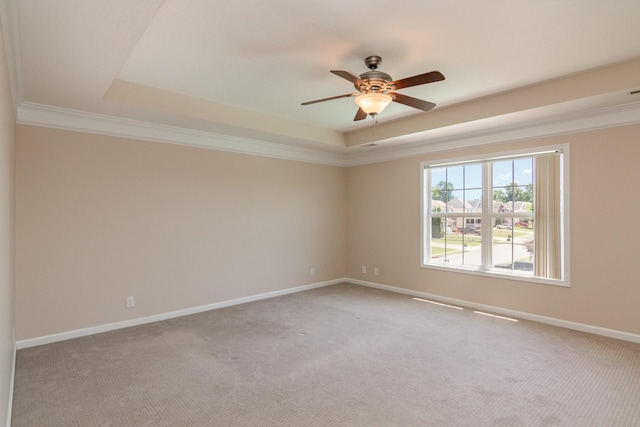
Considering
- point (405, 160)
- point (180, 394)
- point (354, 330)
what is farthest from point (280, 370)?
point (405, 160)

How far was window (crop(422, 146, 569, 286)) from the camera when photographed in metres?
4.12

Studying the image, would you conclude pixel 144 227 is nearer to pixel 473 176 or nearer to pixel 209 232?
pixel 209 232

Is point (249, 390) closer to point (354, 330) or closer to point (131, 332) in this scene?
point (354, 330)

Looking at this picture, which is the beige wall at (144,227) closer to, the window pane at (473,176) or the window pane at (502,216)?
the window pane at (502,216)

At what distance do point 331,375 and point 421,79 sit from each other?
2458mm

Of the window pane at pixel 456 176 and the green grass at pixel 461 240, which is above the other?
the window pane at pixel 456 176

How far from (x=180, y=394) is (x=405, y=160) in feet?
14.9

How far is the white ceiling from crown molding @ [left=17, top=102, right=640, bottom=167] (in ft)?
0.66

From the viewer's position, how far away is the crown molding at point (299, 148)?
11.6 ft

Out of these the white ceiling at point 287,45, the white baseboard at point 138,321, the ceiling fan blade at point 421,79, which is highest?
the white ceiling at point 287,45

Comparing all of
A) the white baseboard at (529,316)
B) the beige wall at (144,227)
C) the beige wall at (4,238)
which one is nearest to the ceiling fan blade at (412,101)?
the beige wall at (4,238)

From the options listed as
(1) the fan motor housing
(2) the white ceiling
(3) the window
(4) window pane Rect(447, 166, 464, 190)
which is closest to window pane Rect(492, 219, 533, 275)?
(3) the window

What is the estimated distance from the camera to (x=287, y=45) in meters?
2.70

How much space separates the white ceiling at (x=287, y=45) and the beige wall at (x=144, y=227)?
0.64 m
